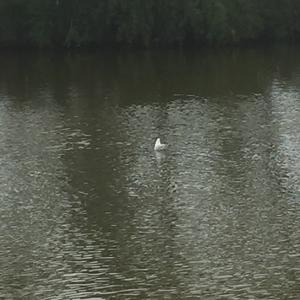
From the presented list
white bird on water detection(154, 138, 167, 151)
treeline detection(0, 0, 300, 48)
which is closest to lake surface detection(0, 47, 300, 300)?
white bird on water detection(154, 138, 167, 151)

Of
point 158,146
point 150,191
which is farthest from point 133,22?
point 150,191

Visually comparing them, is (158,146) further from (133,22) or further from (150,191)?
(133,22)

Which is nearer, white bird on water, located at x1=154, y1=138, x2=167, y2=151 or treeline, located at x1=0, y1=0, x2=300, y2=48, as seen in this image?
white bird on water, located at x1=154, y1=138, x2=167, y2=151

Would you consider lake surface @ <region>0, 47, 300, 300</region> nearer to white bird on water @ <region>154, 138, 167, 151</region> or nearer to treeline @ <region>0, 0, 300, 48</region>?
white bird on water @ <region>154, 138, 167, 151</region>

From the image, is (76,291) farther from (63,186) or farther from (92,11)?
(92,11)

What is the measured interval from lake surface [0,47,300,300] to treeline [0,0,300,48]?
19.9 metres

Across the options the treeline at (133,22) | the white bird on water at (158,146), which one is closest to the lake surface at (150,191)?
the white bird on water at (158,146)

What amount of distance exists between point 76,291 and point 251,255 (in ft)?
19.3

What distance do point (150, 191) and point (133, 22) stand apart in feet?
151

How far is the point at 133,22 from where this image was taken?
240 feet

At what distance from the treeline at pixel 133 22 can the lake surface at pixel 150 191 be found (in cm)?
1989

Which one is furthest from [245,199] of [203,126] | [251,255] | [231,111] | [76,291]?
[231,111]

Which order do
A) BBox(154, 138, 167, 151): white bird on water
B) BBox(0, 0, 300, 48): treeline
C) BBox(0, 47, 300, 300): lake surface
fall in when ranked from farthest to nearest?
1. BBox(0, 0, 300, 48): treeline
2. BBox(154, 138, 167, 151): white bird on water
3. BBox(0, 47, 300, 300): lake surface

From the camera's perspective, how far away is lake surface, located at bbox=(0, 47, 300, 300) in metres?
21.5
